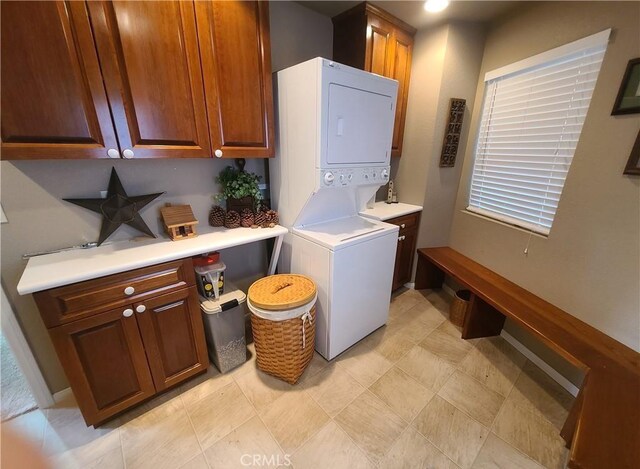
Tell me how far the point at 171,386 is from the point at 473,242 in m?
2.69

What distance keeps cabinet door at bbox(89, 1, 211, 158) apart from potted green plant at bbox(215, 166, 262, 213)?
0.40m

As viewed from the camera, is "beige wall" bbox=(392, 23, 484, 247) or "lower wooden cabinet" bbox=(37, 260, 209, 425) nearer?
"lower wooden cabinet" bbox=(37, 260, 209, 425)

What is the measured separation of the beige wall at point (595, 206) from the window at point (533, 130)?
0.07 metres

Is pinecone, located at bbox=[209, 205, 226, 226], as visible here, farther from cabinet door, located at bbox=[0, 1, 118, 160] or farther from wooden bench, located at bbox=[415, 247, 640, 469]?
wooden bench, located at bbox=[415, 247, 640, 469]

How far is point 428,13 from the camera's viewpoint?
1.95 meters

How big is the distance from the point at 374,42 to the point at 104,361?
274 cm

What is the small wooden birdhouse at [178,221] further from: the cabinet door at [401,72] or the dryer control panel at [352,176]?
the cabinet door at [401,72]

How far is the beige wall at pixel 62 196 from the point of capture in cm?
125

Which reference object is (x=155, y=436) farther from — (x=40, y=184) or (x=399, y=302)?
(x=399, y=302)

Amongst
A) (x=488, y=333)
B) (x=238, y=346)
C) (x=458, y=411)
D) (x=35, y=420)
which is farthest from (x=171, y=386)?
(x=488, y=333)

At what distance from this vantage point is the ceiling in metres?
1.84

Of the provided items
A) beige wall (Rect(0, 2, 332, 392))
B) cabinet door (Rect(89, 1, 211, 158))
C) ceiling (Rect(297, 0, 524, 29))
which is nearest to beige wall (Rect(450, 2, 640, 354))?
ceiling (Rect(297, 0, 524, 29))

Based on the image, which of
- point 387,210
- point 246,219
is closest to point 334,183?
point 246,219

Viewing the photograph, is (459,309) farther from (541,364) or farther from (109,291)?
(109,291)
